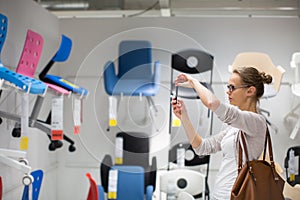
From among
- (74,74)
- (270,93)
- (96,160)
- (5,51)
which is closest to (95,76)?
(74,74)

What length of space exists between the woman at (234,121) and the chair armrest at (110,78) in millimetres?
910

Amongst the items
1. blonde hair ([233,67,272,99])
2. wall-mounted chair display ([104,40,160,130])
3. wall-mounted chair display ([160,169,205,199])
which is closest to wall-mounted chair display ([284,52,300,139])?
wall-mounted chair display ([160,169,205,199])

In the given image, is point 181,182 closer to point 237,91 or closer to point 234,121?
point 237,91

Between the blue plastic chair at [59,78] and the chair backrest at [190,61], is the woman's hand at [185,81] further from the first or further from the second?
the blue plastic chair at [59,78]

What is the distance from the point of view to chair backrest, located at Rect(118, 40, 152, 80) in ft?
7.94

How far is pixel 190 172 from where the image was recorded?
3197mm

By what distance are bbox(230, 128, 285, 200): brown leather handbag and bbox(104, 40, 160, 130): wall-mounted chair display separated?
876mm

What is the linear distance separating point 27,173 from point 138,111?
904mm

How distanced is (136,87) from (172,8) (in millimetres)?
1232

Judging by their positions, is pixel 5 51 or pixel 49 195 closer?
pixel 5 51

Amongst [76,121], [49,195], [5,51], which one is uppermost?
[5,51]

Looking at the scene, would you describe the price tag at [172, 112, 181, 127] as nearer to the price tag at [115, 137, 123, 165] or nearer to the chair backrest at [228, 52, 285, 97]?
the price tag at [115, 137, 123, 165]

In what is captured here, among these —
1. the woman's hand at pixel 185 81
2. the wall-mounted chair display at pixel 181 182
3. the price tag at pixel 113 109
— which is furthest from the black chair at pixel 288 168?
the woman's hand at pixel 185 81

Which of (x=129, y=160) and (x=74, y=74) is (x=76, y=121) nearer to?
(x=129, y=160)
